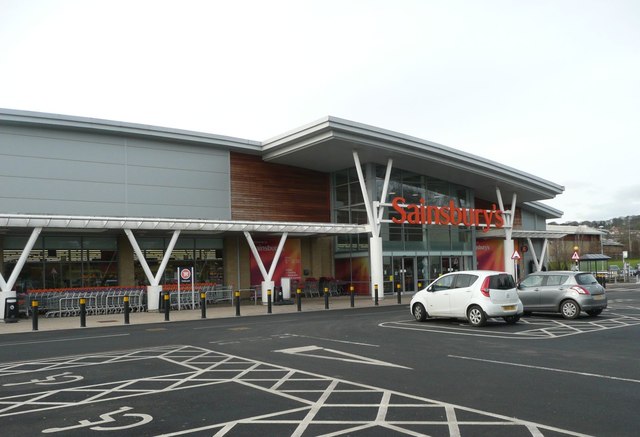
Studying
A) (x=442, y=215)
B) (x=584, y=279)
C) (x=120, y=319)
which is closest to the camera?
(x=584, y=279)

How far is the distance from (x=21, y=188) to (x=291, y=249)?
13978mm

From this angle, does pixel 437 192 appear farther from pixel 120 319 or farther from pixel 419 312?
pixel 120 319

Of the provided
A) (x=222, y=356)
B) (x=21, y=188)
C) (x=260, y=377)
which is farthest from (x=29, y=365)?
(x=21, y=188)

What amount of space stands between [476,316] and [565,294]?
11.3ft

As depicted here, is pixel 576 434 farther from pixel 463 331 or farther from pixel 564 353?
pixel 463 331

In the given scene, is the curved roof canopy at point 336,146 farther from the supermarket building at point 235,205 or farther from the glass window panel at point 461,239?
the glass window panel at point 461,239

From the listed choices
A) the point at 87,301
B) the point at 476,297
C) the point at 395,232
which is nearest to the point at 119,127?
the point at 87,301

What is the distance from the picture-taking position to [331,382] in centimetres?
854

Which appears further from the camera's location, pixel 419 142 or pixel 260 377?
pixel 419 142

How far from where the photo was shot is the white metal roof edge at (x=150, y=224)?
69.3 feet

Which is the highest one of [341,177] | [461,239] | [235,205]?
[341,177]

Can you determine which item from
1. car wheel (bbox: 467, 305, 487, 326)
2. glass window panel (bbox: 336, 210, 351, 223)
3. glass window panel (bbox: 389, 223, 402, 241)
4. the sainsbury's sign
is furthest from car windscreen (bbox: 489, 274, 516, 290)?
glass window panel (bbox: 336, 210, 351, 223)

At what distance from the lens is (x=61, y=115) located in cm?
2506

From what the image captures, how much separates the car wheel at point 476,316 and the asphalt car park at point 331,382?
261mm
